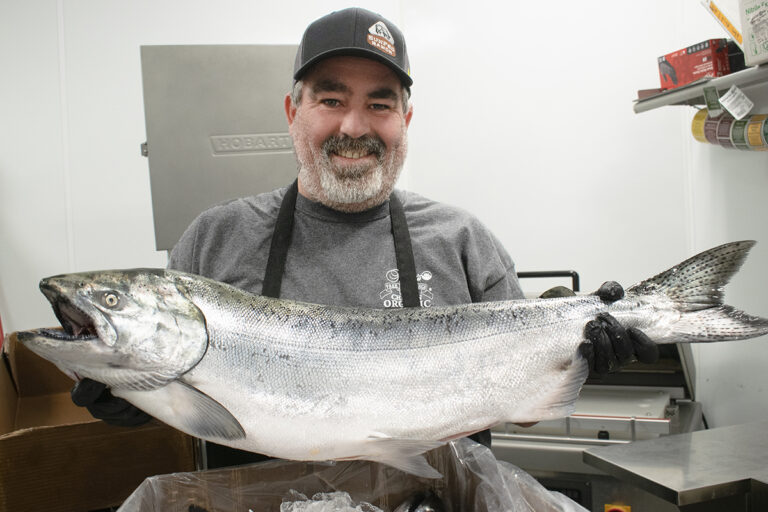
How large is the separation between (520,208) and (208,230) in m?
1.86

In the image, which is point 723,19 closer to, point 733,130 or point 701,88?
point 701,88

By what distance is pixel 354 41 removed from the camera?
1.58 metres

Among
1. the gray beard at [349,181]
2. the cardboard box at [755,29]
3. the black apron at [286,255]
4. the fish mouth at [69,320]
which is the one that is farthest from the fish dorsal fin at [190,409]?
the cardboard box at [755,29]

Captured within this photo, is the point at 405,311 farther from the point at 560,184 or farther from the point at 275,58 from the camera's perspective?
the point at 560,184

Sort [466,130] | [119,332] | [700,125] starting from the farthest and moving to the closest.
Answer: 1. [466,130]
2. [700,125]
3. [119,332]

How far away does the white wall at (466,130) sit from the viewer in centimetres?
274

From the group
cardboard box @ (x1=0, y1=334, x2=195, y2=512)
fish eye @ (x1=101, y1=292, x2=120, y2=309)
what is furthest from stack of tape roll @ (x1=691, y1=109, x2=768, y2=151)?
cardboard box @ (x1=0, y1=334, x2=195, y2=512)

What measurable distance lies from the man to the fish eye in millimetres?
504

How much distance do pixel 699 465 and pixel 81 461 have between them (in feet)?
5.52

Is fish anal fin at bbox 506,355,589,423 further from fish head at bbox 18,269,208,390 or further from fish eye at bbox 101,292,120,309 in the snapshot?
fish eye at bbox 101,292,120,309

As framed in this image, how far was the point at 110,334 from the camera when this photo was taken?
3.50 ft

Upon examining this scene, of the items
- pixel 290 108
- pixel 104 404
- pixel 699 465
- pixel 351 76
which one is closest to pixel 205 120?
pixel 290 108

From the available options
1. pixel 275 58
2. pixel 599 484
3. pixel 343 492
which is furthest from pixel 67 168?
pixel 599 484

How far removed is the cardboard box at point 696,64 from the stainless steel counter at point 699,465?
3.80 ft
